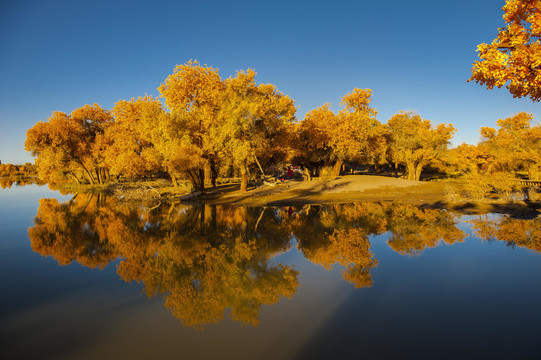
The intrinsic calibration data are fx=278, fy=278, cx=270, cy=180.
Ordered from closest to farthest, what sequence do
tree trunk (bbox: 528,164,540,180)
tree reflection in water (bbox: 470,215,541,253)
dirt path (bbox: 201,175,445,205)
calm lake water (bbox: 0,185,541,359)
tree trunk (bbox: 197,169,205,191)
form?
calm lake water (bbox: 0,185,541,359)
tree reflection in water (bbox: 470,215,541,253)
dirt path (bbox: 201,175,445,205)
tree trunk (bbox: 197,169,205,191)
tree trunk (bbox: 528,164,540,180)

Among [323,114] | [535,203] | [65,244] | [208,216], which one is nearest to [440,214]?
[535,203]

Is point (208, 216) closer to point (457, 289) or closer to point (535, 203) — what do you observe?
point (457, 289)

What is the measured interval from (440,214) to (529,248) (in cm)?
741

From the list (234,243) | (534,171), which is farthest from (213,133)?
(534,171)

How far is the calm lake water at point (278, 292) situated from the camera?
17.9 feet

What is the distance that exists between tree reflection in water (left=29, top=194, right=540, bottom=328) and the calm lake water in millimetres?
73

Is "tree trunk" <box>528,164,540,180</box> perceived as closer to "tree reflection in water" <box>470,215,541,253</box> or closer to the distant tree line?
the distant tree line

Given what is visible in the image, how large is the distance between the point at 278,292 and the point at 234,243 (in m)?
5.41

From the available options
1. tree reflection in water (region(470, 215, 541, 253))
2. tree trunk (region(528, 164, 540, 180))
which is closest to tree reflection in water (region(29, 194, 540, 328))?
tree reflection in water (region(470, 215, 541, 253))

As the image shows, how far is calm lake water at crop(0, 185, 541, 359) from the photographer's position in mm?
5461

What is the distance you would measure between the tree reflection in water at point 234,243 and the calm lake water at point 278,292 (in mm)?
73

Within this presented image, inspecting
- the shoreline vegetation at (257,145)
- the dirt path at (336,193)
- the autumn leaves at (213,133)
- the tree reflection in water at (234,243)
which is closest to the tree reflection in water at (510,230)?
the tree reflection in water at (234,243)

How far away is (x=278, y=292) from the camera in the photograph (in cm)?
790

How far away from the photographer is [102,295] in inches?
314
